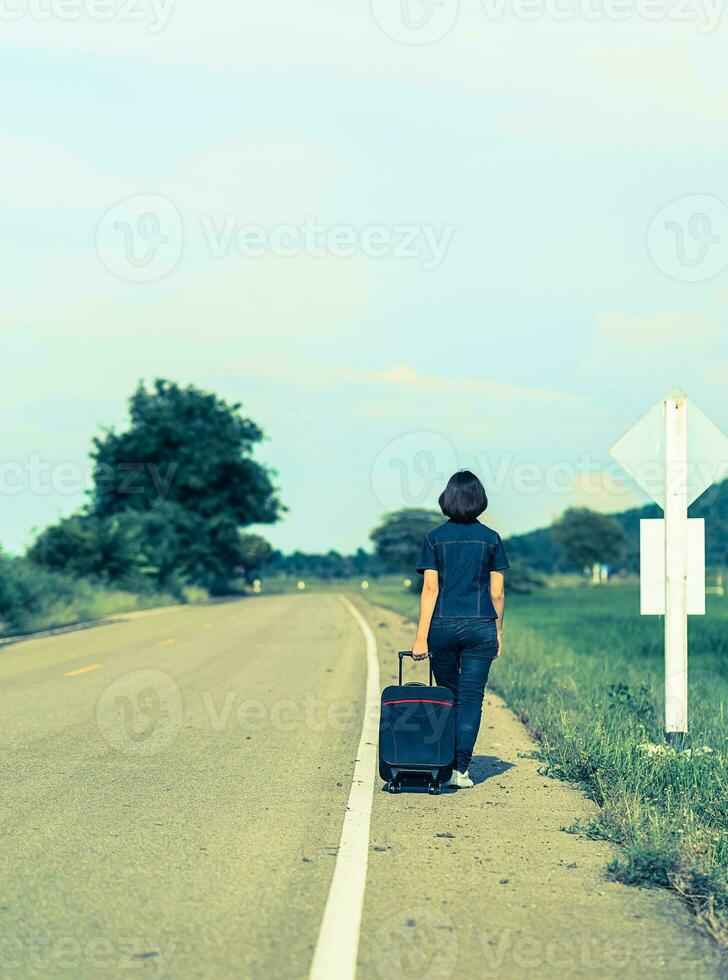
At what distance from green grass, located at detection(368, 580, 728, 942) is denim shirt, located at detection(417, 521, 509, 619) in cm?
152

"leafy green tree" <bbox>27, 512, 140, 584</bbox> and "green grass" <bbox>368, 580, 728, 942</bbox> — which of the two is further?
"leafy green tree" <bbox>27, 512, 140, 584</bbox>

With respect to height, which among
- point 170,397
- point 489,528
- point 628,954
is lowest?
point 628,954

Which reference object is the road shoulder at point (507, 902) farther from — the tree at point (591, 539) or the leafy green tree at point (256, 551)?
the tree at point (591, 539)

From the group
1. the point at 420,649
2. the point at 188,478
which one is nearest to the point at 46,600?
the point at 420,649

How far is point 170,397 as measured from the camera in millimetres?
75000

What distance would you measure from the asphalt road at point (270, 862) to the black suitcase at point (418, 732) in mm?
253

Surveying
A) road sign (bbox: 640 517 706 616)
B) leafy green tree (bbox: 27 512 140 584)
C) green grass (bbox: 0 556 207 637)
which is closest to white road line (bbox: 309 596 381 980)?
road sign (bbox: 640 517 706 616)

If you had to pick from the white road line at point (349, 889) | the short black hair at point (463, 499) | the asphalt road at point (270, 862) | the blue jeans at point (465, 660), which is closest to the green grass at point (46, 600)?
the asphalt road at point (270, 862)

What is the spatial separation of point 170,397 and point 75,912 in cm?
7107

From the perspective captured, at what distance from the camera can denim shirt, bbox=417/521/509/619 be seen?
27.2 ft

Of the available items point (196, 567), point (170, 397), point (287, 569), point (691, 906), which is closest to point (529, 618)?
point (691, 906)

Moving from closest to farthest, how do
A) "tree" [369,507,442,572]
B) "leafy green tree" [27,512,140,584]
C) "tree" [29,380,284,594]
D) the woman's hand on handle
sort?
the woman's hand on handle → "leafy green tree" [27,512,140,584] → "tree" [29,380,284,594] → "tree" [369,507,442,572]

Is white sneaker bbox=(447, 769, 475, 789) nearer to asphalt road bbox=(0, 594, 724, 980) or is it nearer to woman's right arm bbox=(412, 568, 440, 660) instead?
asphalt road bbox=(0, 594, 724, 980)

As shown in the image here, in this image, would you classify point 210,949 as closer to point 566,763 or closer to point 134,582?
point 566,763
